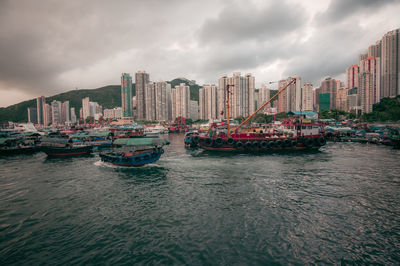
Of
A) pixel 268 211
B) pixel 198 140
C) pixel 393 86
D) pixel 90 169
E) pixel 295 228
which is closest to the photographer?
pixel 295 228

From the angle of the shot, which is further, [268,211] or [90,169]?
[90,169]

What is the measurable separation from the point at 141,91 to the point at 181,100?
110ft

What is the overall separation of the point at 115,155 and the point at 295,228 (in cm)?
2113

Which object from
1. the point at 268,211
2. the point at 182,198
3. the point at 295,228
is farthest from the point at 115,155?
the point at 295,228

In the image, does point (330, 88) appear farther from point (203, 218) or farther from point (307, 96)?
point (203, 218)

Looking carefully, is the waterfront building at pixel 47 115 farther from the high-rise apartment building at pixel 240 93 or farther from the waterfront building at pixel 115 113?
the high-rise apartment building at pixel 240 93

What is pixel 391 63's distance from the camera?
360 ft

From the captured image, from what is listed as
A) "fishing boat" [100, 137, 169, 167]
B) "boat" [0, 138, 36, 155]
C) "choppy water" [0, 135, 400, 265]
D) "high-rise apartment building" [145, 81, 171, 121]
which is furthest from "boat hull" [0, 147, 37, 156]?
"high-rise apartment building" [145, 81, 171, 121]

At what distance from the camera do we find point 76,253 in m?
8.08

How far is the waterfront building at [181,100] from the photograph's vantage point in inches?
5468

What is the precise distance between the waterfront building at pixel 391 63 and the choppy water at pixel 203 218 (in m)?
135

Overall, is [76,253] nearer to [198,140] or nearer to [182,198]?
[182,198]

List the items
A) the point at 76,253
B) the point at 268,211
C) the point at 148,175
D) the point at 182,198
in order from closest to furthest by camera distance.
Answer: the point at 76,253, the point at 268,211, the point at 182,198, the point at 148,175

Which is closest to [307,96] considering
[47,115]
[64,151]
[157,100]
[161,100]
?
[161,100]
